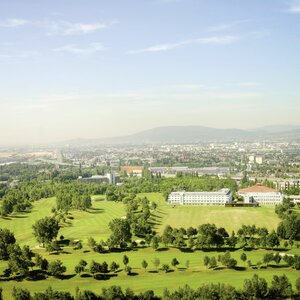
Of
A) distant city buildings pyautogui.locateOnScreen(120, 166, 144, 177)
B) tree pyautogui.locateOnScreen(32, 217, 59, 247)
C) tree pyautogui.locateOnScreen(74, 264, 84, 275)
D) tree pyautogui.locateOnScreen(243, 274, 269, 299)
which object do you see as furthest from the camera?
distant city buildings pyautogui.locateOnScreen(120, 166, 144, 177)

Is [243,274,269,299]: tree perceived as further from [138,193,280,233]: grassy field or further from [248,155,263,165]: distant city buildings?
[248,155,263,165]: distant city buildings

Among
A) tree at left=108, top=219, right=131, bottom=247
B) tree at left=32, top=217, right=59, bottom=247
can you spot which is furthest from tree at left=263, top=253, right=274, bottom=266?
tree at left=32, top=217, right=59, bottom=247

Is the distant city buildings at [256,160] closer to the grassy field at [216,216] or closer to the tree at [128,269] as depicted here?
the grassy field at [216,216]

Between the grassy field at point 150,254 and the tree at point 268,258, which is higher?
the tree at point 268,258

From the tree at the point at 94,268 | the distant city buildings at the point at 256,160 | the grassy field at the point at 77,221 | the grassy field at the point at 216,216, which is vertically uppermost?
the distant city buildings at the point at 256,160

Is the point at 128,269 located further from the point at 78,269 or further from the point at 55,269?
the point at 55,269

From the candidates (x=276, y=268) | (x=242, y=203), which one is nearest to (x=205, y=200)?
(x=242, y=203)

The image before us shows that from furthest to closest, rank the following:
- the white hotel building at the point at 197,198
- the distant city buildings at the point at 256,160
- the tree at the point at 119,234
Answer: the distant city buildings at the point at 256,160 < the white hotel building at the point at 197,198 < the tree at the point at 119,234

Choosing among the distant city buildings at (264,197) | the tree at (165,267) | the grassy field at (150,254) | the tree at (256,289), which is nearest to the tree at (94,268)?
the grassy field at (150,254)

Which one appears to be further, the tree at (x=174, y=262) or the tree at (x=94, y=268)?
the tree at (x=174, y=262)
